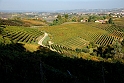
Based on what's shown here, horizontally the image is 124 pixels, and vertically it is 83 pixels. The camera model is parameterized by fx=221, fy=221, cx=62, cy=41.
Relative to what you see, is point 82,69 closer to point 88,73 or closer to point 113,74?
point 88,73

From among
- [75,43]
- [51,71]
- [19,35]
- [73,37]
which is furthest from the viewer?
[73,37]

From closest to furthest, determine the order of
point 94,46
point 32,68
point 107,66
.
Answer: point 32,68 < point 107,66 < point 94,46

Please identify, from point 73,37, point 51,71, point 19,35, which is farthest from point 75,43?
point 51,71

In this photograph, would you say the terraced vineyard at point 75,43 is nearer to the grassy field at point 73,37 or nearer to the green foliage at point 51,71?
the grassy field at point 73,37

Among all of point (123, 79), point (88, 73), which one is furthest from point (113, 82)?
point (88, 73)

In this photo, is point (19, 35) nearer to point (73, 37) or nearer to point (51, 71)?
point (73, 37)

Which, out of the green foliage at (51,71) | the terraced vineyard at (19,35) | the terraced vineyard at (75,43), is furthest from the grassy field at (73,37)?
the green foliage at (51,71)

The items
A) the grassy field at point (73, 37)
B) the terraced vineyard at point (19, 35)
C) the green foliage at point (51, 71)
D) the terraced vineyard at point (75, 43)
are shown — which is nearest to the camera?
the green foliage at point (51, 71)

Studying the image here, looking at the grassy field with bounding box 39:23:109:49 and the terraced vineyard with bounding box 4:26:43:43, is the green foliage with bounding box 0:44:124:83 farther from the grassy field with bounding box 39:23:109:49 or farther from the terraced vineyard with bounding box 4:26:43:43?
the grassy field with bounding box 39:23:109:49

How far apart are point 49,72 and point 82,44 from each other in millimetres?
40134

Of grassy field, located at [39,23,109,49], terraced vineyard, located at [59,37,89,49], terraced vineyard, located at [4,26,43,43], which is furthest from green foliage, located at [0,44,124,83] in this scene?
terraced vineyard, located at [59,37,89,49]

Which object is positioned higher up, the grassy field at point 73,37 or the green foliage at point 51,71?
the green foliage at point 51,71

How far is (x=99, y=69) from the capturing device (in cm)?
1681

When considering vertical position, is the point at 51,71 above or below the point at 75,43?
above
